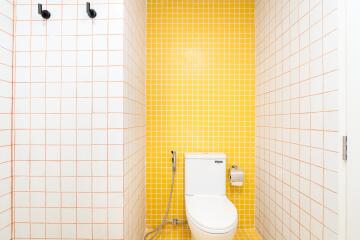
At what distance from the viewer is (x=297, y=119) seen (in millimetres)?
1327

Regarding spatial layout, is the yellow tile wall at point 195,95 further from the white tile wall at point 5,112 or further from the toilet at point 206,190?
the white tile wall at point 5,112

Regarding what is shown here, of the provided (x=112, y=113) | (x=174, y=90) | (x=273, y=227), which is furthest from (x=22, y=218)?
(x=273, y=227)

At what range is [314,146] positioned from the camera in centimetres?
116

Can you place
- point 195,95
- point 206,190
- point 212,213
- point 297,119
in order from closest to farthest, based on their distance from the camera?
1. point 297,119
2. point 212,213
3. point 206,190
4. point 195,95

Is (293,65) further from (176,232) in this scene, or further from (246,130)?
(176,232)

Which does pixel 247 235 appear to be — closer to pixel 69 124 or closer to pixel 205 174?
pixel 205 174

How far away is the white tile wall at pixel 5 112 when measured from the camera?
3.87ft

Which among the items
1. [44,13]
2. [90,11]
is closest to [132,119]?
[90,11]

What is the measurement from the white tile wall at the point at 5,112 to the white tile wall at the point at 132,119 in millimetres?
668

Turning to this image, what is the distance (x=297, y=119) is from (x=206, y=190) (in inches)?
38.0

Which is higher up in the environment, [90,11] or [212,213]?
[90,11]

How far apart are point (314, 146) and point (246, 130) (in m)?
0.89

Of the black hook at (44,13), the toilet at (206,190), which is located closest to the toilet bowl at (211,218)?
the toilet at (206,190)

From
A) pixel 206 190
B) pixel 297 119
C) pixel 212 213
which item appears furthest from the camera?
pixel 206 190
